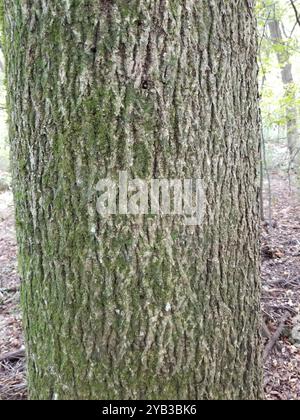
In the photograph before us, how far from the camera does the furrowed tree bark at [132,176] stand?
56.6 inches

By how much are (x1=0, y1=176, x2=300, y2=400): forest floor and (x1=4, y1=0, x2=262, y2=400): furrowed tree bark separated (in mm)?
1041

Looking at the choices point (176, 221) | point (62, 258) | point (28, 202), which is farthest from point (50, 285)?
point (176, 221)

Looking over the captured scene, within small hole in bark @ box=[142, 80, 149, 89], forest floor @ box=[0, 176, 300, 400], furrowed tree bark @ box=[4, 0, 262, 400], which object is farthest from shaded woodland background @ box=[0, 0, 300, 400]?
small hole in bark @ box=[142, 80, 149, 89]

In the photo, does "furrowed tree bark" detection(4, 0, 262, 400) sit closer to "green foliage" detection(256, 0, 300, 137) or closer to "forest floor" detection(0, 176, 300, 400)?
"forest floor" detection(0, 176, 300, 400)

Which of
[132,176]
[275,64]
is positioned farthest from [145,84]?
[275,64]

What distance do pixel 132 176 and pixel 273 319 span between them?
2344 mm

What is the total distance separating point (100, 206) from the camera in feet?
4.92

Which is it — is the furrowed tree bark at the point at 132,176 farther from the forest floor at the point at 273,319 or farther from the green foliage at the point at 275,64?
the green foliage at the point at 275,64

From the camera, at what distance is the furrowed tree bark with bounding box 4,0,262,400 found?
144cm

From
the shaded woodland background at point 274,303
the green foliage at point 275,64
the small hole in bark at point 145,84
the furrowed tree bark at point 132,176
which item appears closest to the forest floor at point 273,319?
the shaded woodland background at point 274,303

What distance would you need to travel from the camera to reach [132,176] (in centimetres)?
149

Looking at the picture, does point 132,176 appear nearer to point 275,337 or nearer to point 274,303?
point 275,337

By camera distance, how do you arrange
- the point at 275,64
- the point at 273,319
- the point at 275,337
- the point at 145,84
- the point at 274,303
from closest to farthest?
the point at 145,84, the point at 275,337, the point at 273,319, the point at 274,303, the point at 275,64

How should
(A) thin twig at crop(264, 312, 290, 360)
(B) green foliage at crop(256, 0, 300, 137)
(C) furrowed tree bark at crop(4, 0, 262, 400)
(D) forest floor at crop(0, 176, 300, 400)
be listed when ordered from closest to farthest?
(C) furrowed tree bark at crop(4, 0, 262, 400), (D) forest floor at crop(0, 176, 300, 400), (A) thin twig at crop(264, 312, 290, 360), (B) green foliage at crop(256, 0, 300, 137)
